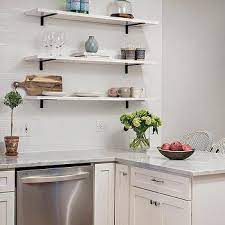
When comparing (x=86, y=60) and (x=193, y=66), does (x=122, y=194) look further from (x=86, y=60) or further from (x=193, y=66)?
(x=193, y=66)

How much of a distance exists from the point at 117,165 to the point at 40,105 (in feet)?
2.95

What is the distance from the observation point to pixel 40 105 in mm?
4379

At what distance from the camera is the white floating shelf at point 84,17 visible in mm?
4219

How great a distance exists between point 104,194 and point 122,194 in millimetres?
145

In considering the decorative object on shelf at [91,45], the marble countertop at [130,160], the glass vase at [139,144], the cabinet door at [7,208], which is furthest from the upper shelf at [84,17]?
the cabinet door at [7,208]

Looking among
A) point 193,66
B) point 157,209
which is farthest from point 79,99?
point 193,66

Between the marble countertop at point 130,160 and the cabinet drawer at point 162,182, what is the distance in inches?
1.7

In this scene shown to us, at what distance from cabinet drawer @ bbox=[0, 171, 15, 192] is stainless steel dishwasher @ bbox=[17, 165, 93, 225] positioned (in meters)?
0.04

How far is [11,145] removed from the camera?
4031mm

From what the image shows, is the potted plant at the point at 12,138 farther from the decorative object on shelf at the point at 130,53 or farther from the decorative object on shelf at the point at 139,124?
the decorative object on shelf at the point at 130,53

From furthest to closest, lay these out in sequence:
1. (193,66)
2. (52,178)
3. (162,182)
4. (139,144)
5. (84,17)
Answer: (193,66), (139,144), (84,17), (52,178), (162,182)

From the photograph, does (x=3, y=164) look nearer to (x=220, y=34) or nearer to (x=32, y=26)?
(x=32, y=26)

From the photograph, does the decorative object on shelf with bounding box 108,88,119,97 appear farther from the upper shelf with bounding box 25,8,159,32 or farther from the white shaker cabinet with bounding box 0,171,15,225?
Answer: the white shaker cabinet with bounding box 0,171,15,225

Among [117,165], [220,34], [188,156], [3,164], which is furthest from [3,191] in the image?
[220,34]
